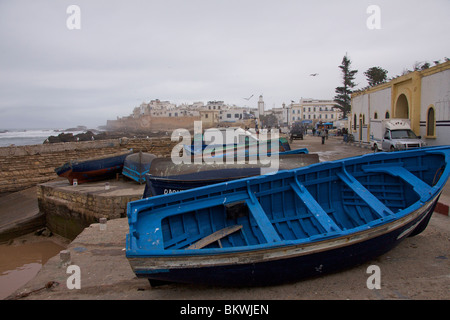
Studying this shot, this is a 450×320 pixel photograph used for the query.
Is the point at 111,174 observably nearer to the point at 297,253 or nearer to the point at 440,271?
the point at 297,253

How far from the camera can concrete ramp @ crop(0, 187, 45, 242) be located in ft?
38.6

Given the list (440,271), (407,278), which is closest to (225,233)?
(407,278)

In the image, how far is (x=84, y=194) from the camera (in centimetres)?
1166

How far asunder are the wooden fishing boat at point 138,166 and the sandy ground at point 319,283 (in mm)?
5895

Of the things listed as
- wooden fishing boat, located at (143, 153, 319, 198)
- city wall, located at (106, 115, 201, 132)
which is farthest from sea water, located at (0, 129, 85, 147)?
wooden fishing boat, located at (143, 153, 319, 198)

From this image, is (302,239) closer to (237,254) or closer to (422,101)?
(237,254)

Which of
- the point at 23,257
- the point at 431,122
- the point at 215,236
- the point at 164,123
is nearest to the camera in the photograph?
the point at 215,236

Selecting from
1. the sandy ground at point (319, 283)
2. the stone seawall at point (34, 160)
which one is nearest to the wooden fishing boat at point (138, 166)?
the sandy ground at point (319, 283)

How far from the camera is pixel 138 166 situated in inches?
502

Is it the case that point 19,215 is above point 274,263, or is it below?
below

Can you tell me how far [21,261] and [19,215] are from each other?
5.41 metres

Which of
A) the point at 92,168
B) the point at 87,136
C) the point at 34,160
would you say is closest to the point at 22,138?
the point at 87,136

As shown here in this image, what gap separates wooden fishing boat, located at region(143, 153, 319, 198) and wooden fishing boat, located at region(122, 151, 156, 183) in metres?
3.19
